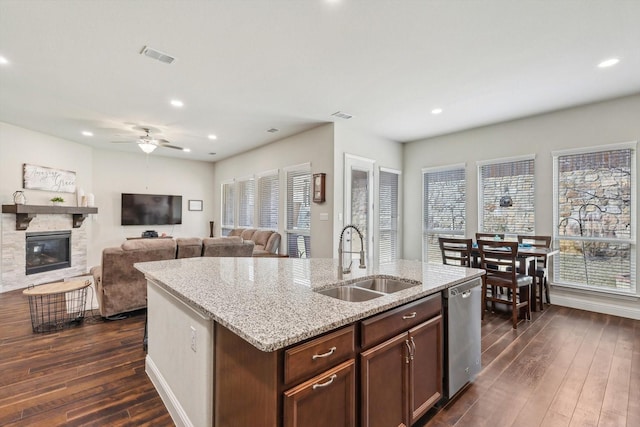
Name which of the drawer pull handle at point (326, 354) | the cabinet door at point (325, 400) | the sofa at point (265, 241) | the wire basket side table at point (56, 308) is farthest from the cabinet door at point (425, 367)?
the sofa at point (265, 241)

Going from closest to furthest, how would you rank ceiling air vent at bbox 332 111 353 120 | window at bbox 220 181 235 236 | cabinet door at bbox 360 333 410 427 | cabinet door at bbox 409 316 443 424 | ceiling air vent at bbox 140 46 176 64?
cabinet door at bbox 360 333 410 427 < cabinet door at bbox 409 316 443 424 < ceiling air vent at bbox 140 46 176 64 < ceiling air vent at bbox 332 111 353 120 < window at bbox 220 181 235 236

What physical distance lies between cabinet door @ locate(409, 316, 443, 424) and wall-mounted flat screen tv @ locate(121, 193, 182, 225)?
7.77m

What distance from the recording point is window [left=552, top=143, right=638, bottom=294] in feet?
13.0

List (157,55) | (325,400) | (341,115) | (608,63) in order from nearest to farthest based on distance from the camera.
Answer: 1. (325,400)
2. (157,55)
3. (608,63)
4. (341,115)

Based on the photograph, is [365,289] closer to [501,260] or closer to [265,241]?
[501,260]

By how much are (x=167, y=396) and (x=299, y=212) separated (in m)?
4.11

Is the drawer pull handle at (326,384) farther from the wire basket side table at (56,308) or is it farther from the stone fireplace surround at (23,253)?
the stone fireplace surround at (23,253)

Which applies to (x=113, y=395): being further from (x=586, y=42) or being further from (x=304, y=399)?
(x=586, y=42)

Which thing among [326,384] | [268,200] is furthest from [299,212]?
[326,384]

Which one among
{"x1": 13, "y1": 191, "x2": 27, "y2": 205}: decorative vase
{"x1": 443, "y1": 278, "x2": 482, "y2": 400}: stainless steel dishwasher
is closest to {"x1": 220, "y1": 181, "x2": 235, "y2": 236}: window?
{"x1": 13, "y1": 191, "x2": 27, "y2": 205}: decorative vase

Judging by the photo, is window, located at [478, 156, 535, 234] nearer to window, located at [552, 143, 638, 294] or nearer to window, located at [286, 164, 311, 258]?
window, located at [552, 143, 638, 294]

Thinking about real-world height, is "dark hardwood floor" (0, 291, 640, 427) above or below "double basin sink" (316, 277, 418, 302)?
below

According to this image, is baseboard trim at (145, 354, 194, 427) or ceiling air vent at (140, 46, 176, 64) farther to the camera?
ceiling air vent at (140, 46, 176, 64)

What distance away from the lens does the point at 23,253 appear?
544 cm
